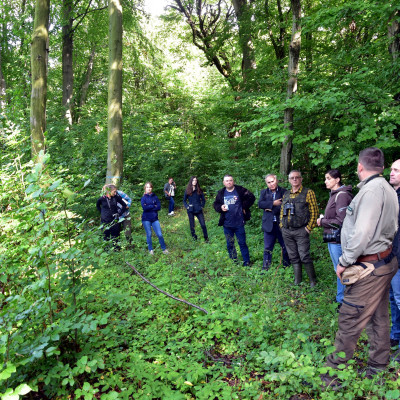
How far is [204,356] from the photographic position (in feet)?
10.5

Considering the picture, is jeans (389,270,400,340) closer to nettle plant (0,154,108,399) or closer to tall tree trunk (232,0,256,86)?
nettle plant (0,154,108,399)

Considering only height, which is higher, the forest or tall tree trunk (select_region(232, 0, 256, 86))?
tall tree trunk (select_region(232, 0, 256, 86))

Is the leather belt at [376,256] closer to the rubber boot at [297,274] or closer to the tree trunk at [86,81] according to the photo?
the rubber boot at [297,274]

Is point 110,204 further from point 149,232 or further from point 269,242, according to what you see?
point 269,242

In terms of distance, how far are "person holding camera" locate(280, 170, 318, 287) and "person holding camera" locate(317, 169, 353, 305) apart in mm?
540

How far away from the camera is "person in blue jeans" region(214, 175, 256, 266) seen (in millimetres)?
5922

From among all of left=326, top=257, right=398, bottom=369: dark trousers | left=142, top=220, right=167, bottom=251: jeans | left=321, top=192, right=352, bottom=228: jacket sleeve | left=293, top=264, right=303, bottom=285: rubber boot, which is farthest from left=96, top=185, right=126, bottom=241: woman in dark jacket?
left=326, top=257, right=398, bottom=369: dark trousers

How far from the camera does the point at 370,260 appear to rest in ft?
8.53

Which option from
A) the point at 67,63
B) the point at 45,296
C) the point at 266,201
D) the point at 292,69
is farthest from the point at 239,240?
the point at 67,63

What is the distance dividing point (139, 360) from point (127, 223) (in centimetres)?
514

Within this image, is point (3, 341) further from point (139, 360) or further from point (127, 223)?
point (127, 223)

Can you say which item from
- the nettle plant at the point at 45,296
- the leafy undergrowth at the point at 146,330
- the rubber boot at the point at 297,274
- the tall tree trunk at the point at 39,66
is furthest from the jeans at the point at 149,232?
the nettle plant at the point at 45,296

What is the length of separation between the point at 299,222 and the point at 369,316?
7.33ft

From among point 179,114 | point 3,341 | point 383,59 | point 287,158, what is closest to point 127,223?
point 287,158
